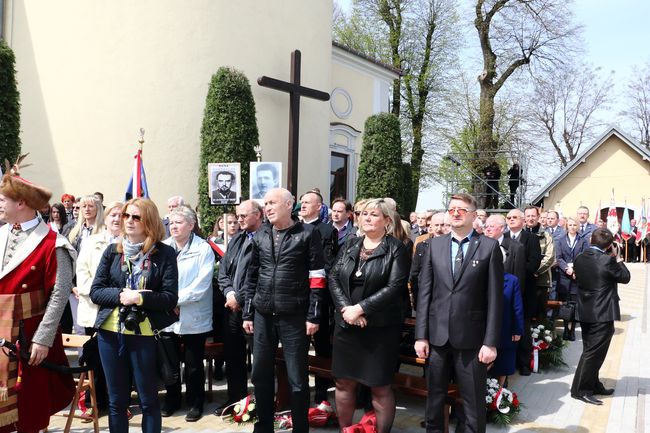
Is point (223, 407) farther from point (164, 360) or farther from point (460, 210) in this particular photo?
point (460, 210)

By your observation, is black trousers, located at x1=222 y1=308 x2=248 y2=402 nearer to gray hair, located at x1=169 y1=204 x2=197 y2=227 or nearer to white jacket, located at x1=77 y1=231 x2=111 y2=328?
gray hair, located at x1=169 y1=204 x2=197 y2=227

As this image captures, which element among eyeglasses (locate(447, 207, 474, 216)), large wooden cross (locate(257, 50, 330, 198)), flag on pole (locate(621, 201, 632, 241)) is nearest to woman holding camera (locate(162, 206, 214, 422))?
eyeglasses (locate(447, 207, 474, 216))

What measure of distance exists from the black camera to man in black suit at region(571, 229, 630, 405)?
14.8 feet

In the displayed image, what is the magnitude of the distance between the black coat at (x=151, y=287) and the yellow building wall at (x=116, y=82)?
964cm

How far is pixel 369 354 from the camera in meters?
4.39

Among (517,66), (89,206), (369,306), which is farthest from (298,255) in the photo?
(517,66)

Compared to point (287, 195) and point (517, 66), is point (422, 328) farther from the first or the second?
point (517, 66)

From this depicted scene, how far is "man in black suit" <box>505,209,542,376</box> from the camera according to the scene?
684 centimetres

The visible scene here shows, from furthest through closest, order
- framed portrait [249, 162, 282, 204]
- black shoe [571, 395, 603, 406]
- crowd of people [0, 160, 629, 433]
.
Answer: framed portrait [249, 162, 282, 204], black shoe [571, 395, 603, 406], crowd of people [0, 160, 629, 433]

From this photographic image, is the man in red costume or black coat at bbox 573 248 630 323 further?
black coat at bbox 573 248 630 323

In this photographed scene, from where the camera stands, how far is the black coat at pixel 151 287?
3971 millimetres

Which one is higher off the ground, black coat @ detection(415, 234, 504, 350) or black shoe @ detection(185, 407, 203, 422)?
black coat @ detection(415, 234, 504, 350)

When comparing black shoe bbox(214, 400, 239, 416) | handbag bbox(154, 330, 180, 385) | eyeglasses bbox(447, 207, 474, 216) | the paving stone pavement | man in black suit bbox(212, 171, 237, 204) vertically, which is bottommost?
the paving stone pavement

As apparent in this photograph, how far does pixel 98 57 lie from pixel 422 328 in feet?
37.1
